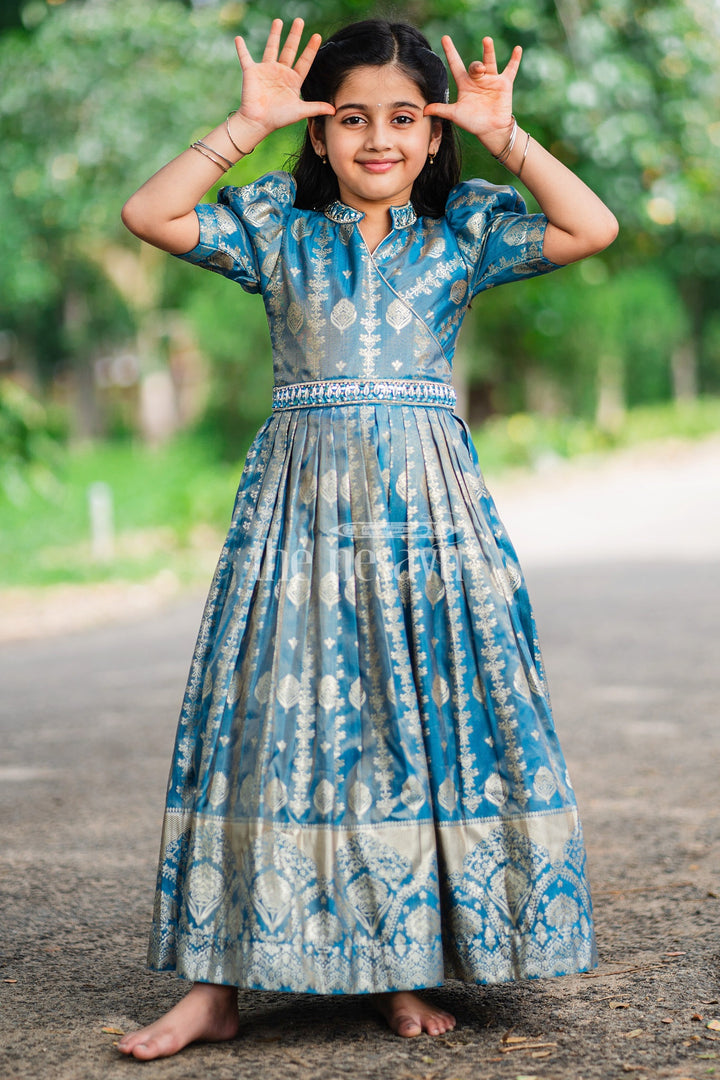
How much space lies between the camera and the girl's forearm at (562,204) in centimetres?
262

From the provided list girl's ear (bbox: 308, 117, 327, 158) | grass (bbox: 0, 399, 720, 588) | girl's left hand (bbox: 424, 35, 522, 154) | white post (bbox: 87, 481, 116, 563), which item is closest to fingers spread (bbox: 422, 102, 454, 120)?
girl's left hand (bbox: 424, 35, 522, 154)

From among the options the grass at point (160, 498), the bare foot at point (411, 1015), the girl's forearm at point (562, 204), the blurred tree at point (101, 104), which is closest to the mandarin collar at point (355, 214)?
the girl's forearm at point (562, 204)

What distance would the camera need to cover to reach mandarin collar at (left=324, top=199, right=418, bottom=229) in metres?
2.71

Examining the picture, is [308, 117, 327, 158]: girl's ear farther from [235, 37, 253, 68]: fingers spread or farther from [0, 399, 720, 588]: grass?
[0, 399, 720, 588]: grass

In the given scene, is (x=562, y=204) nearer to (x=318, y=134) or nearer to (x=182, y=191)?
(x=318, y=134)

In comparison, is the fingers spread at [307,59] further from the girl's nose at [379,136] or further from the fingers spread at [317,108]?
the girl's nose at [379,136]

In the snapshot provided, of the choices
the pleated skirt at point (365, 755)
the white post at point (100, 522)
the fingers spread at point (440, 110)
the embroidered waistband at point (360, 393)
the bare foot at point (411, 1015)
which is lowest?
the bare foot at point (411, 1015)

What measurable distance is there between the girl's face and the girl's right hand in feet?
0.22

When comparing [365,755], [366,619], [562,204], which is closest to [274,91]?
[562,204]

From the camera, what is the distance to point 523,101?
10.3m

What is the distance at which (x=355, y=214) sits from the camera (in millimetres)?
2705

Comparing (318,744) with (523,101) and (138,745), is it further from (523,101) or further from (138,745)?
(523,101)

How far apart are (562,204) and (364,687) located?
1060mm

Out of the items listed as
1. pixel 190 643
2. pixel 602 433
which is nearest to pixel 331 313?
pixel 190 643
